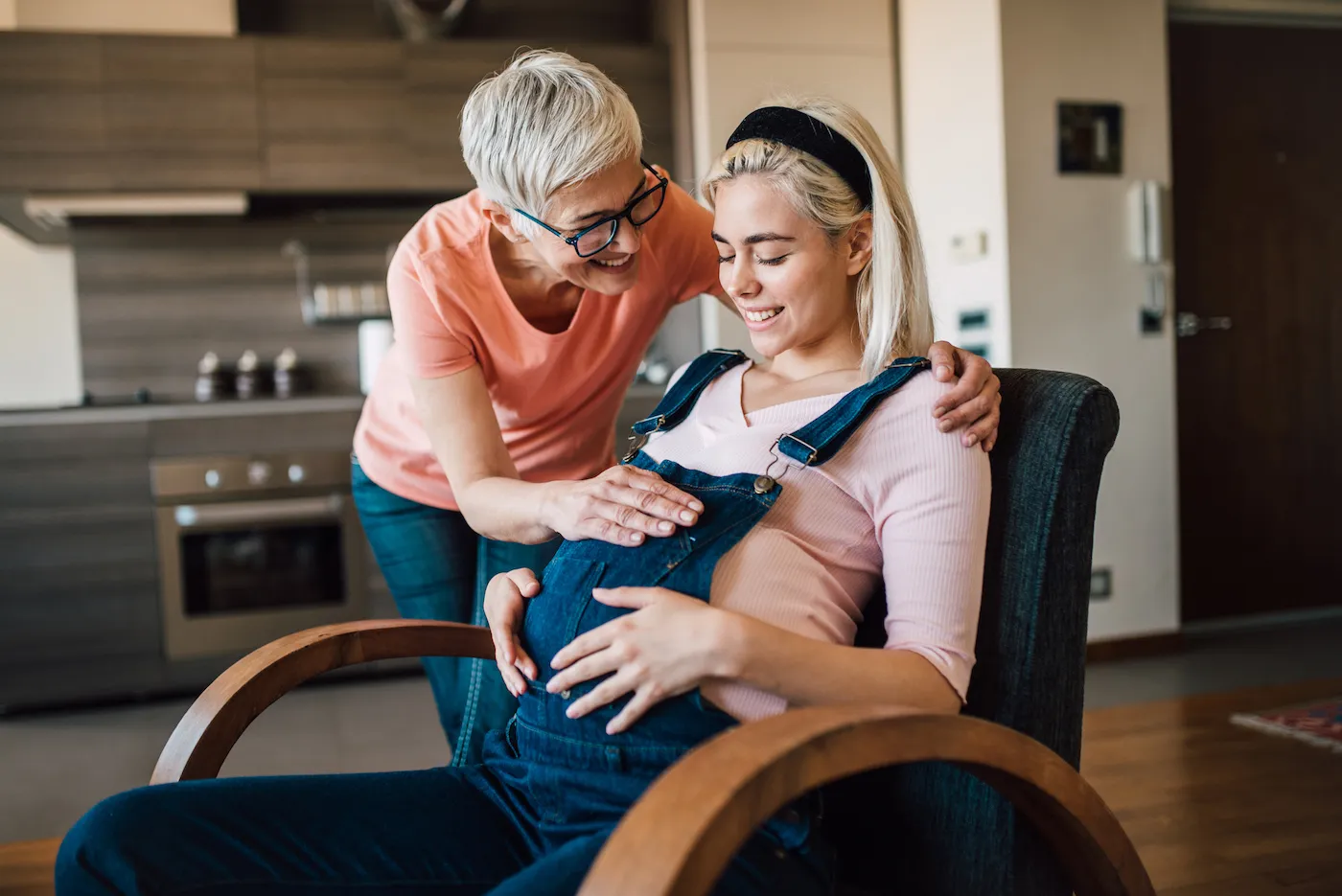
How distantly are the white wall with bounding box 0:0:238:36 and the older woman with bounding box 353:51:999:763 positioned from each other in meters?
2.96

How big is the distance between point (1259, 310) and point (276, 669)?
4.12 meters

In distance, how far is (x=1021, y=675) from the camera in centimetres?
119

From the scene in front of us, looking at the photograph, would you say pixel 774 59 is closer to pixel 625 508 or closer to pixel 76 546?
pixel 76 546

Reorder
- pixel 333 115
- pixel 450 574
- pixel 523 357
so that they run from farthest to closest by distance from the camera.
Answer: pixel 333 115, pixel 450 574, pixel 523 357

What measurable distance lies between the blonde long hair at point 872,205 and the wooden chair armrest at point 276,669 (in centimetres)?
64

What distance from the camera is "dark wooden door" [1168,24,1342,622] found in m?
4.25

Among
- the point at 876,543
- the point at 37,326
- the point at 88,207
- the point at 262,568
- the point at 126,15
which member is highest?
the point at 126,15

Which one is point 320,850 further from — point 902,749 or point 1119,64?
point 1119,64

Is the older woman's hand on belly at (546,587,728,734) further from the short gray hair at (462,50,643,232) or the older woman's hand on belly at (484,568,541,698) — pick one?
the short gray hair at (462,50,643,232)

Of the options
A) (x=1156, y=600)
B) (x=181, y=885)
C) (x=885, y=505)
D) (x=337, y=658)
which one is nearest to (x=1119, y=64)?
(x=1156, y=600)

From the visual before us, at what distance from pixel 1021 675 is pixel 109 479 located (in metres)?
3.38

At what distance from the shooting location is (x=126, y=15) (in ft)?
13.9

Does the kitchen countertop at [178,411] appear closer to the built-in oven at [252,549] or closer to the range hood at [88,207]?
the built-in oven at [252,549]

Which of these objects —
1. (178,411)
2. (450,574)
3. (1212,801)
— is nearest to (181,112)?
(178,411)
